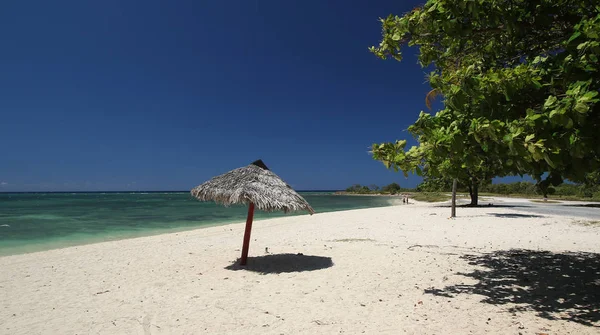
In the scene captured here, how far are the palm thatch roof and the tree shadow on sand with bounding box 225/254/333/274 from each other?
47.5 inches

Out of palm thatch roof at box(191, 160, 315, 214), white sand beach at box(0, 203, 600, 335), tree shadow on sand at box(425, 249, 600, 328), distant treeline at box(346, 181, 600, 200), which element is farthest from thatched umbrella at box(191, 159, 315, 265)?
distant treeline at box(346, 181, 600, 200)

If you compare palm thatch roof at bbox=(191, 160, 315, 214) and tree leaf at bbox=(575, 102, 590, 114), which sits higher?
tree leaf at bbox=(575, 102, 590, 114)

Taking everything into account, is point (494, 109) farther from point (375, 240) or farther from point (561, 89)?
point (375, 240)

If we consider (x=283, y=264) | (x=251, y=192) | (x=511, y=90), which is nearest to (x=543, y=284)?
(x=511, y=90)

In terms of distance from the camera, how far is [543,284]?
559cm

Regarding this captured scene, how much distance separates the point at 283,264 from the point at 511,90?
606cm

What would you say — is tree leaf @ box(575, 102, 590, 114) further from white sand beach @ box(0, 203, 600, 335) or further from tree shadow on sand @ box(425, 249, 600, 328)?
tree shadow on sand @ box(425, 249, 600, 328)

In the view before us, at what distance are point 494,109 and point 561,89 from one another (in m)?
0.70

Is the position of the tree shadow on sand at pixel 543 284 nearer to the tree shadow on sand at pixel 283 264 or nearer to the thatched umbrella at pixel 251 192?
the tree shadow on sand at pixel 283 264

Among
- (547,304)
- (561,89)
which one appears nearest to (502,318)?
(547,304)

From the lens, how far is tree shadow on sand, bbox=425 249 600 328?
450cm

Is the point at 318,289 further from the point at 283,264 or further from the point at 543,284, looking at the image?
the point at 543,284

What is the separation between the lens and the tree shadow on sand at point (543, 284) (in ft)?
14.8

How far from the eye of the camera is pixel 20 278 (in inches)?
289
